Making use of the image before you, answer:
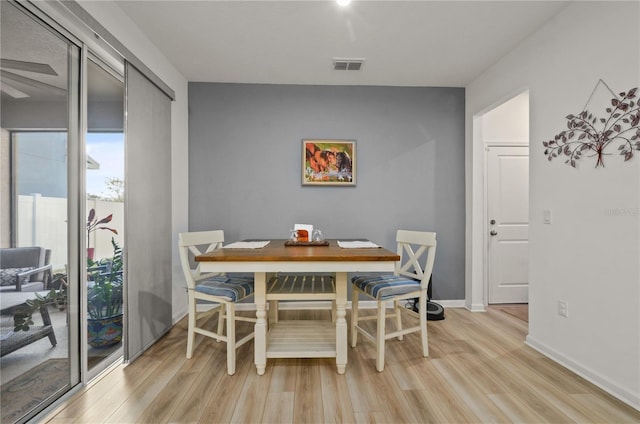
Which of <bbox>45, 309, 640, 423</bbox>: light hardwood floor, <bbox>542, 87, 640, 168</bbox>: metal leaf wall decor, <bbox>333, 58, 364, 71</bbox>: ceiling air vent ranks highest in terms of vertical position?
<bbox>333, 58, 364, 71</bbox>: ceiling air vent

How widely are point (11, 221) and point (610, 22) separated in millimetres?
3557

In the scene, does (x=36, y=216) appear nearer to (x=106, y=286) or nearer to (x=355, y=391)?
(x=106, y=286)

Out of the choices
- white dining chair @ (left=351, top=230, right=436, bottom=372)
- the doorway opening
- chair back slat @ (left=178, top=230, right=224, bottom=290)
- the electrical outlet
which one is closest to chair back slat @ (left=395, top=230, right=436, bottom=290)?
white dining chair @ (left=351, top=230, right=436, bottom=372)

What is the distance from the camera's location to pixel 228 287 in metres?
2.27

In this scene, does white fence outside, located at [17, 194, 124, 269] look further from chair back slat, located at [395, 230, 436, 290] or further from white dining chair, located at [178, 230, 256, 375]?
chair back slat, located at [395, 230, 436, 290]

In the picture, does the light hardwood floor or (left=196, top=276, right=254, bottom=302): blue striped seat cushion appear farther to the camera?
(left=196, top=276, right=254, bottom=302): blue striped seat cushion

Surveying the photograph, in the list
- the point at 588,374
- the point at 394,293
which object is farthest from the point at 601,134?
the point at 394,293

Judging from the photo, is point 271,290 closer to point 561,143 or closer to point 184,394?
point 184,394

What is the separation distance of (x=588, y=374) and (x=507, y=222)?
76.6 inches

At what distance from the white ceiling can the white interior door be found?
3.68ft

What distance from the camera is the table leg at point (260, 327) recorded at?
205cm

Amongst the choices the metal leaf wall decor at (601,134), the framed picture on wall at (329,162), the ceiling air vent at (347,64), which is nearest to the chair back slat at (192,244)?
the framed picture on wall at (329,162)

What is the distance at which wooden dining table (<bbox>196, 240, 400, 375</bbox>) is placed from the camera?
1.95 m

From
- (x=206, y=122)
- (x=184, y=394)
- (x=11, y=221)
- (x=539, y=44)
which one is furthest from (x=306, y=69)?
(x=184, y=394)
